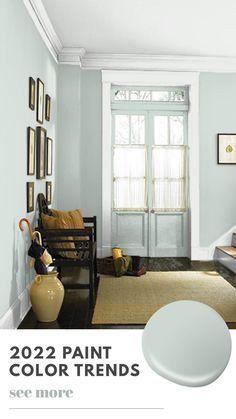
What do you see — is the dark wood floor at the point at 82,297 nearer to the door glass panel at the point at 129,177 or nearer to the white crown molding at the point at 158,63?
the door glass panel at the point at 129,177

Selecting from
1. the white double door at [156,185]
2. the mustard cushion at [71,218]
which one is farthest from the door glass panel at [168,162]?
the mustard cushion at [71,218]

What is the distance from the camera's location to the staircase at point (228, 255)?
5738 millimetres

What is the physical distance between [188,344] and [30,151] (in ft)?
11.4

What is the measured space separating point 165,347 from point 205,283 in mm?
4193

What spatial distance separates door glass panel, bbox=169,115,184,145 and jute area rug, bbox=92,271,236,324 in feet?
6.82

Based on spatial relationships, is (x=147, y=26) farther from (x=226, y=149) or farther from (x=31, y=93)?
(x=226, y=149)

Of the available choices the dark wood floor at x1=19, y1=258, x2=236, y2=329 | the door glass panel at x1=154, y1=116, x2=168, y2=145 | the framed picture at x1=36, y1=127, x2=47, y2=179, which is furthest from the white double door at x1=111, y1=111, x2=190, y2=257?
the framed picture at x1=36, y1=127, x2=47, y2=179

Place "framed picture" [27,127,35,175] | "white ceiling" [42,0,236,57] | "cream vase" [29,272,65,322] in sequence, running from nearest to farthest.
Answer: "cream vase" [29,272,65,322] → "framed picture" [27,127,35,175] → "white ceiling" [42,0,236,57]

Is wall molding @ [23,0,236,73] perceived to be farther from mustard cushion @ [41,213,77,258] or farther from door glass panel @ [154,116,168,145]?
mustard cushion @ [41,213,77,258]

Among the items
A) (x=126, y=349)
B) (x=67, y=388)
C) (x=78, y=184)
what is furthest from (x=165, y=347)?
(x=78, y=184)

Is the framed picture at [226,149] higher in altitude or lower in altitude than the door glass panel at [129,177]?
higher

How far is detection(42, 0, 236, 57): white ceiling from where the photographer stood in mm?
4516

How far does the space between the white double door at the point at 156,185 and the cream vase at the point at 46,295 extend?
311 cm

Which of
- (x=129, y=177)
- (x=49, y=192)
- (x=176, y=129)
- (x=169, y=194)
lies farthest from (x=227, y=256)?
(x=49, y=192)
